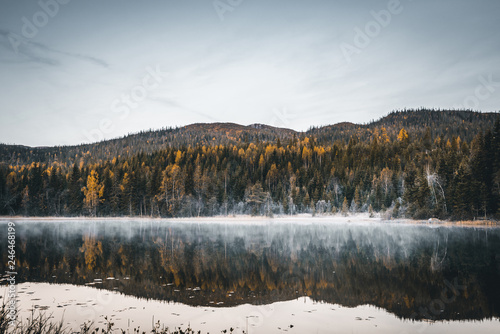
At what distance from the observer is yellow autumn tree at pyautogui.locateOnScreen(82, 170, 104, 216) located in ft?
304

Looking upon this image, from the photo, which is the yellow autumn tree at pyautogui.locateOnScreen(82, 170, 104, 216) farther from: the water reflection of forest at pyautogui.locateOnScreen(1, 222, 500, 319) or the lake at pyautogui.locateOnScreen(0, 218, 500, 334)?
the lake at pyautogui.locateOnScreen(0, 218, 500, 334)

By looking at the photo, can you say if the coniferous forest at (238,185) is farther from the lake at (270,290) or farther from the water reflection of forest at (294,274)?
the lake at (270,290)

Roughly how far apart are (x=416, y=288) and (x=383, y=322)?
5.16 m

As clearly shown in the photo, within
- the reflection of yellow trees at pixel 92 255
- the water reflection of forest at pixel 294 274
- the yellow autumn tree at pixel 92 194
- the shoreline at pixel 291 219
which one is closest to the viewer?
the water reflection of forest at pixel 294 274

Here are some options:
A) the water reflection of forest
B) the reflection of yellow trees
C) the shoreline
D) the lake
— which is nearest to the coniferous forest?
the shoreline

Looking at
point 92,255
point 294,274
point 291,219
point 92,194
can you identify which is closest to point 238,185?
point 291,219

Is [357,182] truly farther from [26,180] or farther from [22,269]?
[26,180]

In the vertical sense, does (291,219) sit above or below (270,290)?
below

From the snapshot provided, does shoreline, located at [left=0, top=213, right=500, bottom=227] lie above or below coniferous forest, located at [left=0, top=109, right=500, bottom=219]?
below

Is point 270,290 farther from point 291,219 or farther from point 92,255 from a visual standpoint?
point 291,219

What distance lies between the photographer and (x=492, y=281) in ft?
Answer: 54.6

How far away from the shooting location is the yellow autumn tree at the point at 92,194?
92750mm

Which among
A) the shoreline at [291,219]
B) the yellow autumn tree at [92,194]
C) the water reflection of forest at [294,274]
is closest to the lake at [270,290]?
the water reflection of forest at [294,274]

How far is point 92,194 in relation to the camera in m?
93.2
